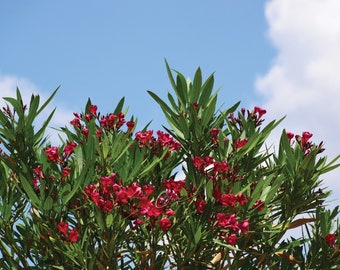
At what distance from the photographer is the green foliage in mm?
5086

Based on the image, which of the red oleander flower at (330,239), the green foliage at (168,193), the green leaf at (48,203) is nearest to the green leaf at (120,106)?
the green foliage at (168,193)

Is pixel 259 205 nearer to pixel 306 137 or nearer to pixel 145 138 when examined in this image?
pixel 306 137

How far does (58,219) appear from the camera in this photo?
527cm

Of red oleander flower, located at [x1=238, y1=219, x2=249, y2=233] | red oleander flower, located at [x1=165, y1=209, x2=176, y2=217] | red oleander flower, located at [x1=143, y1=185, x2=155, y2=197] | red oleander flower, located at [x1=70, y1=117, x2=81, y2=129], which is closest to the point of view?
red oleander flower, located at [x1=165, y1=209, x2=176, y2=217]

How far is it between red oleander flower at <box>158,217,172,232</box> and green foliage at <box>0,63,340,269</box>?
1cm

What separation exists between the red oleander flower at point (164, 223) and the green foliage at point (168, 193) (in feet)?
→ 0.04

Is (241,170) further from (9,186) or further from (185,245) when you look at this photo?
(9,186)

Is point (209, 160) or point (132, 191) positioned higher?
point (209, 160)

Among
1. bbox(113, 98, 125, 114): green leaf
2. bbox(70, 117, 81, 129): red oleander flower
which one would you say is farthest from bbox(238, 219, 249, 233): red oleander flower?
bbox(113, 98, 125, 114): green leaf

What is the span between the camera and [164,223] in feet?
16.1

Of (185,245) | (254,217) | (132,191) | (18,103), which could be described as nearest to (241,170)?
(254,217)

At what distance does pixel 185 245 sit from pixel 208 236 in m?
0.35

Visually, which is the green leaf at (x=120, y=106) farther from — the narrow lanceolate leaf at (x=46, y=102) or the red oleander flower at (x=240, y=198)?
the red oleander flower at (x=240, y=198)

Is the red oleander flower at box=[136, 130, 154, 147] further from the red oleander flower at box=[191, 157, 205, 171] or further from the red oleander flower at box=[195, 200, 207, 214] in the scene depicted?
the red oleander flower at box=[195, 200, 207, 214]
